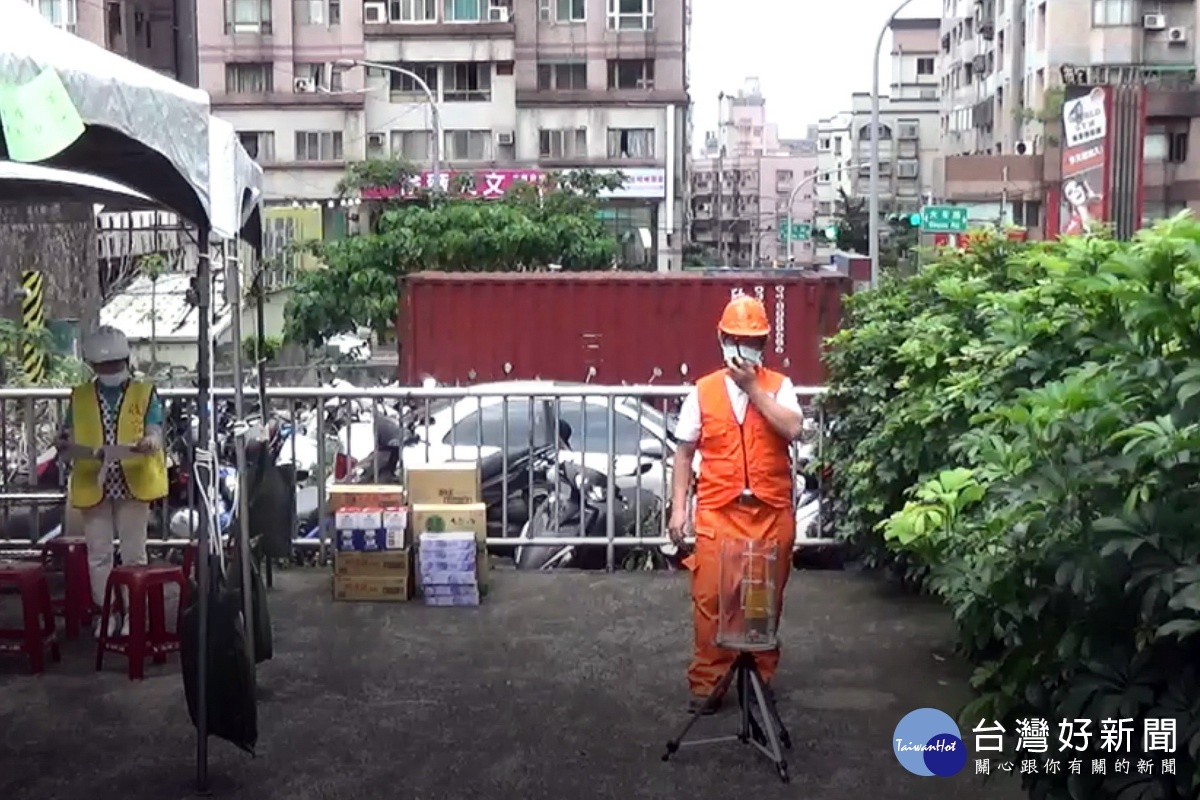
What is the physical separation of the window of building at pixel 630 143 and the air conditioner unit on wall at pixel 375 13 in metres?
7.16

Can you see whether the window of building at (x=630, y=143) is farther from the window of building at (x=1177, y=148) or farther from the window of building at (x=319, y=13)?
the window of building at (x=1177, y=148)

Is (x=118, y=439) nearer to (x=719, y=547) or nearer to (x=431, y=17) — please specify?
(x=719, y=547)

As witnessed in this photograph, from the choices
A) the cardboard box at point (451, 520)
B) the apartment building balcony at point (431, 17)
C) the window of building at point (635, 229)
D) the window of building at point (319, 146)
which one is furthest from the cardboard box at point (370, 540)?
the apartment building balcony at point (431, 17)

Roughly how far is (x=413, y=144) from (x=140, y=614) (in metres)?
37.9

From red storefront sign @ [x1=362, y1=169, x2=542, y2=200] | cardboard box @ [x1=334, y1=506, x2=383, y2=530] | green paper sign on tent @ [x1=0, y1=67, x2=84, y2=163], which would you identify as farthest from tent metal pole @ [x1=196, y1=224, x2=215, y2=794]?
red storefront sign @ [x1=362, y1=169, x2=542, y2=200]

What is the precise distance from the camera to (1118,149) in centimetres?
2209

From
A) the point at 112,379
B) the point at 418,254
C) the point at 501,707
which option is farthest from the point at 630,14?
the point at 501,707

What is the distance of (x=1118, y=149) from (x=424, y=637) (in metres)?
17.5

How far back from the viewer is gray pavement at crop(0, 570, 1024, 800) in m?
5.44

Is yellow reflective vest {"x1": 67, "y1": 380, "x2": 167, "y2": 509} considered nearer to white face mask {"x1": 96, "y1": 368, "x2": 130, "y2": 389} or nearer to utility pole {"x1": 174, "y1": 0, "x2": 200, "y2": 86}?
white face mask {"x1": 96, "y1": 368, "x2": 130, "y2": 389}

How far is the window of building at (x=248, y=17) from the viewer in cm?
4262

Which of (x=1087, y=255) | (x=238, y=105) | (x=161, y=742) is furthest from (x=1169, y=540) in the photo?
(x=238, y=105)

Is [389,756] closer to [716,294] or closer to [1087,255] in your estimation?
[1087,255]

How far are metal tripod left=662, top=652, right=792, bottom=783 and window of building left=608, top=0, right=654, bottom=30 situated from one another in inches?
1558
